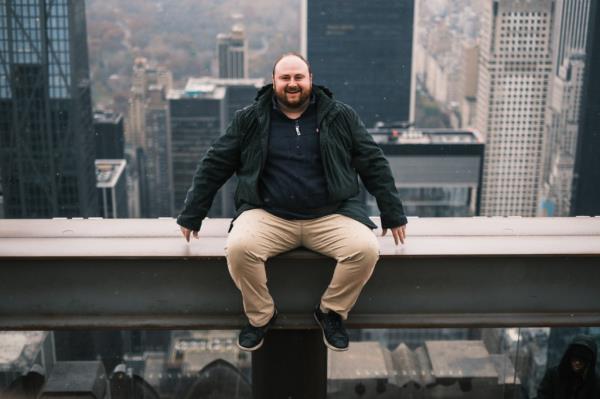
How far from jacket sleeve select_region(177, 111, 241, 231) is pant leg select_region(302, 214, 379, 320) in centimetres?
23

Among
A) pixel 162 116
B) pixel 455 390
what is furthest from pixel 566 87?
pixel 455 390

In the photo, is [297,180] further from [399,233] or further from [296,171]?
[399,233]

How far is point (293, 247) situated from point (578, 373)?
79cm

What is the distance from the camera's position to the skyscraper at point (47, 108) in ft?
15.9

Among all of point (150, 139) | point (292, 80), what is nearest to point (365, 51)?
point (150, 139)

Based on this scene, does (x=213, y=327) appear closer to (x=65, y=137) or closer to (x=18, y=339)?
(x=18, y=339)

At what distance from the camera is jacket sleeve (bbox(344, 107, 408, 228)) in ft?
4.93

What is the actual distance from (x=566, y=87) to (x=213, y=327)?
8.89 meters

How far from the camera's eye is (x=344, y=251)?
1424 millimetres

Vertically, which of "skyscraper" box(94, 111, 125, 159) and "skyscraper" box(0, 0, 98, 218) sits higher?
"skyscraper" box(0, 0, 98, 218)

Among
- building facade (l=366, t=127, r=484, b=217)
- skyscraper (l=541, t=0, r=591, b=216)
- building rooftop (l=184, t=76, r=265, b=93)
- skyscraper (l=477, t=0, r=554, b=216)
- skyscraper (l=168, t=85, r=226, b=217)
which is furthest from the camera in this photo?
skyscraper (l=477, t=0, r=554, b=216)

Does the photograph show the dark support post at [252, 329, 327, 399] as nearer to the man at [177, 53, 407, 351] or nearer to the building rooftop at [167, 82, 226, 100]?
the man at [177, 53, 407, 351]

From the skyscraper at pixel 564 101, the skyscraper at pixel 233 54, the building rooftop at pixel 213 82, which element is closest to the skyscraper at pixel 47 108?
the building rooftop at pixel 213 82

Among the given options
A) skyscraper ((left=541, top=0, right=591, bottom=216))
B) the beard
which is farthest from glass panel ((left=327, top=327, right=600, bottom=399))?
skyscraper ((left=541, top=0, right=591, bottom=216))
